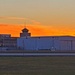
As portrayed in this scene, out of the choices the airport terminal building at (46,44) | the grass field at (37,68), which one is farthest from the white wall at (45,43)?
the grass field at (37,68)

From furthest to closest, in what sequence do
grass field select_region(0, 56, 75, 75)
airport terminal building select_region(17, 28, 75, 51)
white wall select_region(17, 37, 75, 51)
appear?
white wall select_region(17, 37, 75, 51) → airport terminal building select_region(17, 28, 75, 51) → grass field select_region(0, 56, 75, 75)

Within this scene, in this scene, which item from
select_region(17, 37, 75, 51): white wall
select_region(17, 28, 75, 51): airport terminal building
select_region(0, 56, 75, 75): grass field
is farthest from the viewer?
select_region(17, 37, 75, 51): white wall

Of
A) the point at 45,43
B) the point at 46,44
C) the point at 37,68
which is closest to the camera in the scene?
the point at 37,68

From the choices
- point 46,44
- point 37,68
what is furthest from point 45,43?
point 37,68

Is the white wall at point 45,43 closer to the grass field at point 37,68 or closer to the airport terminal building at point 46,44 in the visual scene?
the airport terminal building at point 46,44

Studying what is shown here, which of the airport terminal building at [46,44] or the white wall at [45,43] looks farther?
the white wall at [45,43]

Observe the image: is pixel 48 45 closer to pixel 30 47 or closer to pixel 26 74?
pixel 30 47

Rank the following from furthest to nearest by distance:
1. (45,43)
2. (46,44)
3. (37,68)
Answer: (46,44) → (45,43) → (37,68)

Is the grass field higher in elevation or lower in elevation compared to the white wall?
lower

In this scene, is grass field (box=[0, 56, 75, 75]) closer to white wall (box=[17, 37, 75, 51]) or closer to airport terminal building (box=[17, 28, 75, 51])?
airport terminal building (box=[17, 28, 75, 51])

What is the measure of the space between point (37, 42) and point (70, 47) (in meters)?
11.4

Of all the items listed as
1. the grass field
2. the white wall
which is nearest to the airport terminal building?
the white wall

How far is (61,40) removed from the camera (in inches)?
5002

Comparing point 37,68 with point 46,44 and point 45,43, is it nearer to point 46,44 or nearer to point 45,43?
point 45,43
